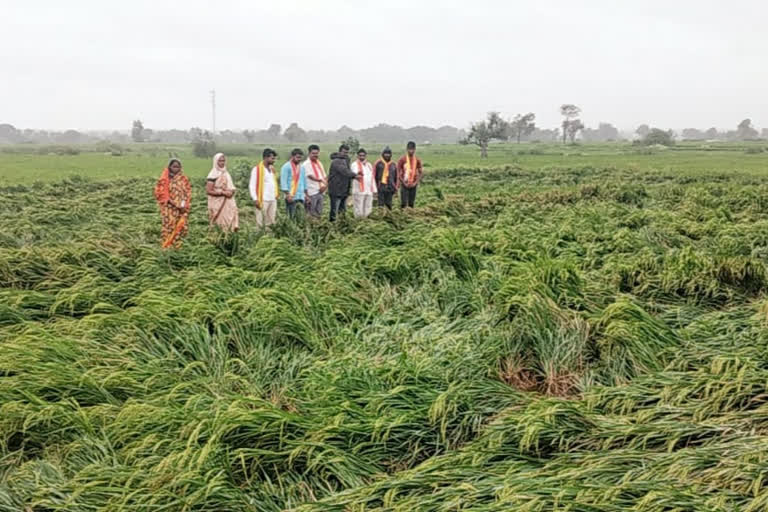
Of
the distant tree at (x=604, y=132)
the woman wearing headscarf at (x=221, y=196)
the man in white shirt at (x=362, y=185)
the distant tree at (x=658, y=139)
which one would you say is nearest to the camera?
the woman wearing headscarf at (x=221, y=196)

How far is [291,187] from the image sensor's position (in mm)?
8555

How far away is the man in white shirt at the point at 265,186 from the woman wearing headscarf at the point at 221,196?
14.2 inches

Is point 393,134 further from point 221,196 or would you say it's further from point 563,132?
point 221,196

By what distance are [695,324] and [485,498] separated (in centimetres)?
266

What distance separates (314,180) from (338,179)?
0.47 meters

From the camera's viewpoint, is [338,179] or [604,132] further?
[604,132]

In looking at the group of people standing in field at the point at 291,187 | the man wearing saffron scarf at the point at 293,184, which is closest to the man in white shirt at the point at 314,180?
the group of people standing in field at the point at 291,187

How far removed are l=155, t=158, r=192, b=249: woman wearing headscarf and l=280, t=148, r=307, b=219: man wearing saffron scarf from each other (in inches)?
62.6

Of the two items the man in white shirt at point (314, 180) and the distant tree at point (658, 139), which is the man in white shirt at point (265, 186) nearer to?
the man in white shirt at point (314, 180)

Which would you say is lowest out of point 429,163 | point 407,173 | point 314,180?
point 314,180

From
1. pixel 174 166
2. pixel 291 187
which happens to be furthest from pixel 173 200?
pixel 291 187

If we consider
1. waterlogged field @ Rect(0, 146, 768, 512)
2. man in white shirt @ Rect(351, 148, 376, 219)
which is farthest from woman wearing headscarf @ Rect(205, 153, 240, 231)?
man in white shirt @ Rect(351, 148, 376, 219)

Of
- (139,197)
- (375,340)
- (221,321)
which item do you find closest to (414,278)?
(375,340)

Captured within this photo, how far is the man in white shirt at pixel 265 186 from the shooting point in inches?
311
